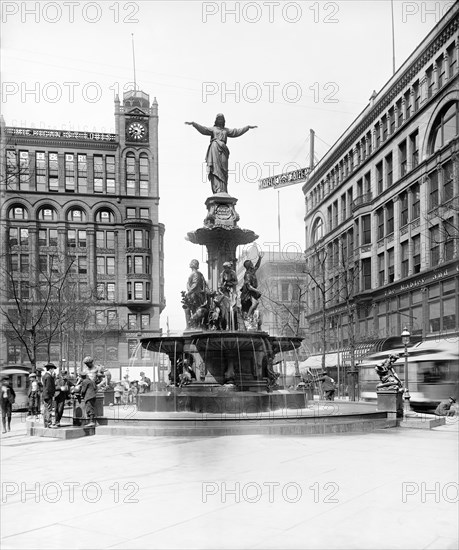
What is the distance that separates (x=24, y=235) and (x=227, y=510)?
59.5m

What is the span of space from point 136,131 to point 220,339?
182 feet

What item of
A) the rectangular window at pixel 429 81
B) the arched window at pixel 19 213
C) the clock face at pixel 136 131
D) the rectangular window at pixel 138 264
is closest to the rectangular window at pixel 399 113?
the rectangular window at pixel 429 81

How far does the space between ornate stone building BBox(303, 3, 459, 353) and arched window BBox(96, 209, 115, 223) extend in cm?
6464

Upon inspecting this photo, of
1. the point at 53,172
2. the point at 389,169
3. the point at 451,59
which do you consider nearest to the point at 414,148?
the point at 451,59

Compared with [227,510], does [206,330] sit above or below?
above

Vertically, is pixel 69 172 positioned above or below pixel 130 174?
below

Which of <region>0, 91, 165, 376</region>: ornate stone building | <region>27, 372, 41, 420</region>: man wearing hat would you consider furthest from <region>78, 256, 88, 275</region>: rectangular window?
<region>27, 372, 41, 420</region>: man wearing hat

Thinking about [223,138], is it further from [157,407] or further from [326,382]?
[326,382]

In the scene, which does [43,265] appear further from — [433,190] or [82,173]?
[433,190]

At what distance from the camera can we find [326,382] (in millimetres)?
28875

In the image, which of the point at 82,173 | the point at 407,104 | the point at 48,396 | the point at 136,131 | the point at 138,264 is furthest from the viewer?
the point at 138,264

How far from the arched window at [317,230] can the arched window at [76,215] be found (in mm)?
62942

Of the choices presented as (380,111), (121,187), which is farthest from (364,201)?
(121,187)

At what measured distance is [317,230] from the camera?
23.8ft
